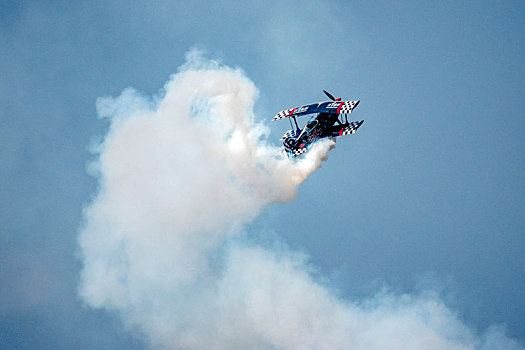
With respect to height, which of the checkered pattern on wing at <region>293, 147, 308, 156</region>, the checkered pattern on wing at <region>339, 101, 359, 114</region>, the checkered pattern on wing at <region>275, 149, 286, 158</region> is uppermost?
the checkered pattern on wing at <region>339, 101, 359, 114</region>

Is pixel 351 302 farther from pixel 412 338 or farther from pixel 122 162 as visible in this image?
pixel 122 162

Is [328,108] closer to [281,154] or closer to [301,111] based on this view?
[301,111]

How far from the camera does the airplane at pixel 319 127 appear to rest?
56.1 m

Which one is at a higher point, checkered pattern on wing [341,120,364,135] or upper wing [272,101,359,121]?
upper wing [272,101,359,121]

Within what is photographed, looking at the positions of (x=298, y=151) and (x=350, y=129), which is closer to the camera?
(x=298, y=151)

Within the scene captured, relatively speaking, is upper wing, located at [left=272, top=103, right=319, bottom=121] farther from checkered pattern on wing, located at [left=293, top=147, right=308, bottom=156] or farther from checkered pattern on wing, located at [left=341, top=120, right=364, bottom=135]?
checkered pattern on wing, located at [left=293, top=147, right=308, bottom=156]

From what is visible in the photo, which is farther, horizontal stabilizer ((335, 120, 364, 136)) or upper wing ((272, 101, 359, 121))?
horizontal stabilizer ((335, 120, 364, 136))

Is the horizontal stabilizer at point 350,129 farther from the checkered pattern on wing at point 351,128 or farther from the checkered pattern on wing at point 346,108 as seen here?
the checkered pattern on wing at point 346,108

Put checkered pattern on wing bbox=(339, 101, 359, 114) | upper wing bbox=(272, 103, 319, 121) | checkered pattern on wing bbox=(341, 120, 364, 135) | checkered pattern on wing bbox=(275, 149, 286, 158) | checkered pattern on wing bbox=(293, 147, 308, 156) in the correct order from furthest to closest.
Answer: upper wing bbox=(272, 103, 319, 121) < checkered pattern on wing bbox=(341, 120, 364, 135) < checkered pattern on wing bbox=(275, 149, 286, 158) < checkered pattern on wing bbox=(339, 101, 359, 114) < checkered pattern on wing bbox=(293, 147, 308, 156)

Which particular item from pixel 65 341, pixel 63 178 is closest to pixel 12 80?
pixel 63 178

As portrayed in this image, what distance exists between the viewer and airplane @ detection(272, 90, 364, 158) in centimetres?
5609

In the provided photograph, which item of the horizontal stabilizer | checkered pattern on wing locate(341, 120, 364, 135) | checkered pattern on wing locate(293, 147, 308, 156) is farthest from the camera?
the horizontal stabilizer

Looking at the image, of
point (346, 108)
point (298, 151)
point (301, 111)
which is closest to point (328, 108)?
point (346, 108)

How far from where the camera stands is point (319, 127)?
57.6 metres
